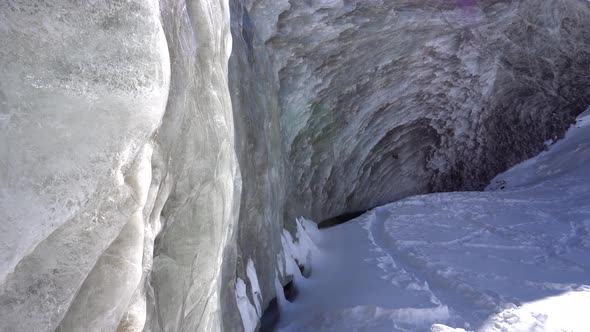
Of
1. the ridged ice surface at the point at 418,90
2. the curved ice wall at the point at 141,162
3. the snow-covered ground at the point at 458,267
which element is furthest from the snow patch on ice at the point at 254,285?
the ridged ice surface at the point at 418,90

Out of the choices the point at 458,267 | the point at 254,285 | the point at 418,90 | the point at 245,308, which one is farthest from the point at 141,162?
the point at 418,90

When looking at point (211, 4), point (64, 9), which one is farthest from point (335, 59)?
point (64, 9)

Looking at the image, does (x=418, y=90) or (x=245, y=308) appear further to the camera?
(x=418, y=90)

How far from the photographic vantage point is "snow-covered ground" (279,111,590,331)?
332 cm

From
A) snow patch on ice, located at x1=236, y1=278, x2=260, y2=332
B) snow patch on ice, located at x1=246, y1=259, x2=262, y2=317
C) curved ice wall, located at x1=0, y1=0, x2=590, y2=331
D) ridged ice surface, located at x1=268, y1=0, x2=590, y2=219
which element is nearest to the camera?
curved ice wall, located at x1=0, y1=0, x2=590, y2=331

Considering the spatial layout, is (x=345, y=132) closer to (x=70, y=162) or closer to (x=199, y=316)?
(x=199, y=316)

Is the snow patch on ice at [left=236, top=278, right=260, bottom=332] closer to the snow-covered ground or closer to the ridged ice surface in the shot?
the snow-covered ground

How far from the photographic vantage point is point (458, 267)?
4215mm

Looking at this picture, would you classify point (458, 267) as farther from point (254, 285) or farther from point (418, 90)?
point (418, 90)

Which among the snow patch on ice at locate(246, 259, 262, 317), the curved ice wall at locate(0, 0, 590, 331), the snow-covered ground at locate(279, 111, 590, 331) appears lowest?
the snow-covered ground at locate(279, 111, 590, 331)

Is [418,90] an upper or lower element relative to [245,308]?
upper

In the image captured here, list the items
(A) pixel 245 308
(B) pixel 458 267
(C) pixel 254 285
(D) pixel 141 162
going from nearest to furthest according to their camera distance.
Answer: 1. (D) pixel 141 162
2. (A) pixel 245 308
3. (C) pixel 254 285
4. (B) pixel 458 267

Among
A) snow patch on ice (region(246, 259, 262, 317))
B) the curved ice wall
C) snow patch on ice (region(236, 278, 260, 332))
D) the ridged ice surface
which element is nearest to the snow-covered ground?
snow patch on ice (region(246, 259, 262, 317))

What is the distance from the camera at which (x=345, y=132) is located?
7.43m
